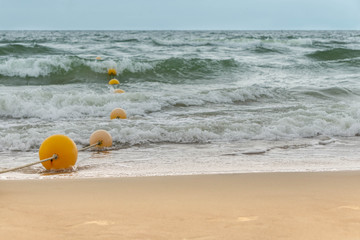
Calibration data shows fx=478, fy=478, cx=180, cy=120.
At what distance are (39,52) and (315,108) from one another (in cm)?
1469

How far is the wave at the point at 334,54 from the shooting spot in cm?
2082

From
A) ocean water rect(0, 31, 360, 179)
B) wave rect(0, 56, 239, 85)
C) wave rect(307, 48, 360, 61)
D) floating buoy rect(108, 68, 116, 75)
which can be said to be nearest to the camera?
ocean water rect(0, 31, 360, 179)

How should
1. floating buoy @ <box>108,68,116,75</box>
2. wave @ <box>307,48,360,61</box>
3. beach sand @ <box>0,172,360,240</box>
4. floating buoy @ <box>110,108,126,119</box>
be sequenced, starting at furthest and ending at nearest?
wave @ <box>307,48,360,61</box> < floating buoy @ <box>108,68,116,75</box> < floating buoy @ <box>110,108,126,119</box> < beach sand @ <box>0,172,360,240</box>

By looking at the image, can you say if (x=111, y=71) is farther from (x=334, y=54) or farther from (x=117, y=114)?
(x=334, y=54)

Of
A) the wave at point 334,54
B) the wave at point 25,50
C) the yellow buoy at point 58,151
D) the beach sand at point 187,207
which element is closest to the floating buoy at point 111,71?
the wave at point 25,50

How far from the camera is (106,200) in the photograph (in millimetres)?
3359

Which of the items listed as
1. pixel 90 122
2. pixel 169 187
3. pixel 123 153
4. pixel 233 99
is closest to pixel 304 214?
pixel 169 187

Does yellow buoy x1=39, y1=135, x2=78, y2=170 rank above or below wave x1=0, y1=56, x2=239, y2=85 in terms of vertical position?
below

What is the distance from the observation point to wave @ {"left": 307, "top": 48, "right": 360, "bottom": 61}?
20.8m

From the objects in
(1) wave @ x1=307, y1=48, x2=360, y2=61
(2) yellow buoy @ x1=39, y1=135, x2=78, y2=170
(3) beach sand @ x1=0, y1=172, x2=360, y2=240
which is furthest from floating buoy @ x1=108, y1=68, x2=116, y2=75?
(3) beach sand @ x1=0, y1=172, x2=360, y2=240

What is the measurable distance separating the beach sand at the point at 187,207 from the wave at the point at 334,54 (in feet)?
57.7

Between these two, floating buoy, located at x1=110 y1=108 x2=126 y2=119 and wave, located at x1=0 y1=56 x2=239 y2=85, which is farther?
wave, located at x1=0 y1=56 x2=239 y2=85

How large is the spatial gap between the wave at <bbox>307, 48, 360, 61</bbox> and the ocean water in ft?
15.6

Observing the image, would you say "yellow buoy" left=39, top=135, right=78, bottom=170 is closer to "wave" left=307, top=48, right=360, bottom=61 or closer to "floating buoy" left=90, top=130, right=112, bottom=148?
"floating buoy" left=90, top=130, right=112, bottom=148
